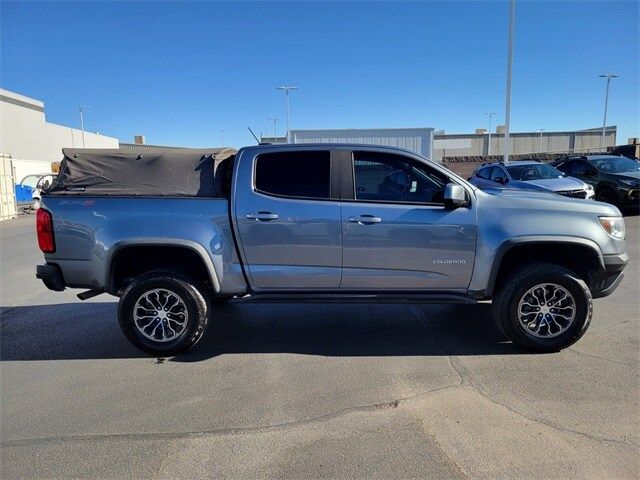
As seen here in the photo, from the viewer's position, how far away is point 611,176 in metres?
12.9

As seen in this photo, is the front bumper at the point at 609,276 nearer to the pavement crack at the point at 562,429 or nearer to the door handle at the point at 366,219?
the pavement crack at the point at 562,429

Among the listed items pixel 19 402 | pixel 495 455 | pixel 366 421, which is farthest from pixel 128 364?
pixel 495 455

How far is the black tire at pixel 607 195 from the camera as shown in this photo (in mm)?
12883

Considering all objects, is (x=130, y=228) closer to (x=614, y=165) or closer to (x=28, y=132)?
(x=614, y=165)

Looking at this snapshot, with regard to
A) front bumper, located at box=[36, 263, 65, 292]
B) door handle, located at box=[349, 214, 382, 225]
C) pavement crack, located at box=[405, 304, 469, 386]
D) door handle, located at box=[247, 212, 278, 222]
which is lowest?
pavement crack, located at box=[405, 304, 469, 386]

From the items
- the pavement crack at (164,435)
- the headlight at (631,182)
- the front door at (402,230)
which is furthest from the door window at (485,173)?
the pavement crack at (164,435)

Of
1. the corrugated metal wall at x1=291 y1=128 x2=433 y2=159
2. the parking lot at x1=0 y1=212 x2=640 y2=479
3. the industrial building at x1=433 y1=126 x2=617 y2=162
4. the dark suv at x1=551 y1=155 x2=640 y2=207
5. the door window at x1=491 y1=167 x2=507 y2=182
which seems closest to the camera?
the parking lot at x1=0 y1=212 x2=640 y2=479

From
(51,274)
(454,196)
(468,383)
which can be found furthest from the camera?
(51,274)

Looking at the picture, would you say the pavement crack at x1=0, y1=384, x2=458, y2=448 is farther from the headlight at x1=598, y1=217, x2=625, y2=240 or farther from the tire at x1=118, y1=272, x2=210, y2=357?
the headlight at x1=598, y1=217, x2=625, y2=240

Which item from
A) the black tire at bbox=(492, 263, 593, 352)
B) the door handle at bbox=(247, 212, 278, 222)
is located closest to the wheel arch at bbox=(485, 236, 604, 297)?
the black tire at bbox=(492, 263, 593, 352)

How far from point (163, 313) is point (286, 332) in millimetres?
1336

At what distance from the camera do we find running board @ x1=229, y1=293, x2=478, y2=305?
428 cm

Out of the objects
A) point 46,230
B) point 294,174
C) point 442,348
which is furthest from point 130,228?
point 442,348

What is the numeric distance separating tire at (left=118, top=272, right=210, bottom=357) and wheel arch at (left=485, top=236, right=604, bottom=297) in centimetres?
281
